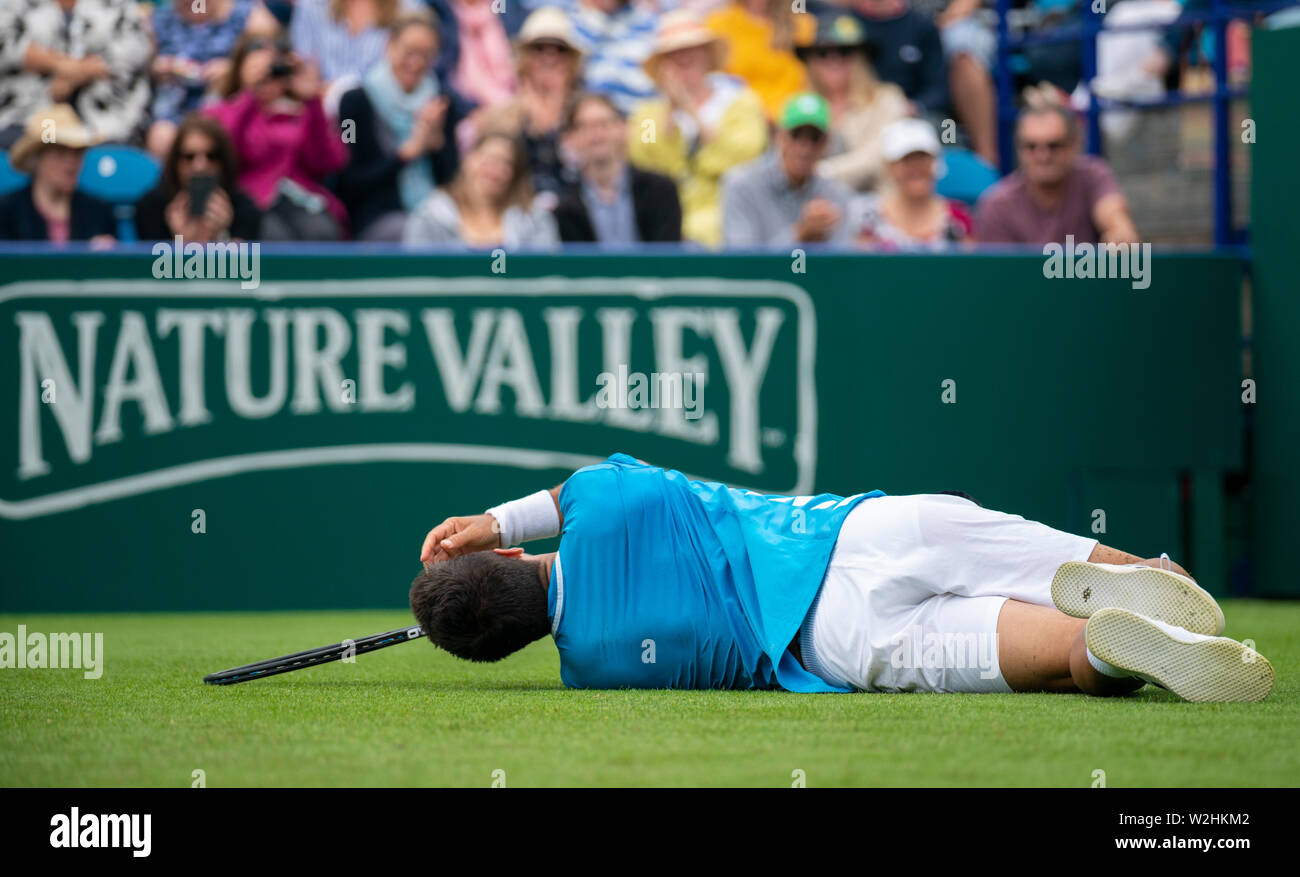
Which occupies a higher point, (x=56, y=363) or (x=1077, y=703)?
(x=56, y=363)

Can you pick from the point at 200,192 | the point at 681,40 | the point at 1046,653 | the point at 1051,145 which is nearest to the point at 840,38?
the point at 681,40

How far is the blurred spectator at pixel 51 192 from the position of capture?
10102mm

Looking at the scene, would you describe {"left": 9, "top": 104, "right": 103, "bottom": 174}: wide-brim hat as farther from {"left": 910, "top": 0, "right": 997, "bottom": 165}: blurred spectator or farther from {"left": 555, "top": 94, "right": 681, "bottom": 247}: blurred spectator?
{"left": 910, "top": 0, "right": 997, "bottom": 165}: blurred spectator

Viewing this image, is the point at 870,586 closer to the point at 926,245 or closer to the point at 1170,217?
the point at 926,245

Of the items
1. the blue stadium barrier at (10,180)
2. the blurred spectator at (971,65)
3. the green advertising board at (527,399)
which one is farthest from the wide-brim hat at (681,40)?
the blue stadium barrier at (10,180)

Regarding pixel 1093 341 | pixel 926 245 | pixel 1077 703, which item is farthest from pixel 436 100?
pixel 1077 703

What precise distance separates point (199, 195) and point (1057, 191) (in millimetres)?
5075

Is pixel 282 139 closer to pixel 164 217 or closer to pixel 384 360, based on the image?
pixel 164 217

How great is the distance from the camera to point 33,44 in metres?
10.9

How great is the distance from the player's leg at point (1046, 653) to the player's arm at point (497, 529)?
54.6 inches

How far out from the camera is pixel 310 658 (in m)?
5.34

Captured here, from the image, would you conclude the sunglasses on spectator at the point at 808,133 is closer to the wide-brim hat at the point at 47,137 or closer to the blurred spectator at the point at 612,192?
the blurred spectator at the point at 612,192

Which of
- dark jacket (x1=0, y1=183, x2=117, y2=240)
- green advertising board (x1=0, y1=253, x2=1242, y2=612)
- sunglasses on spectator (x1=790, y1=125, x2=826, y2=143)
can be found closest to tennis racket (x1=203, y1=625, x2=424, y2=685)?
green advertising board (x1=0, y1=253, x2=1242, y2=612)

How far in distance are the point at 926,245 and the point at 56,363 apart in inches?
202
